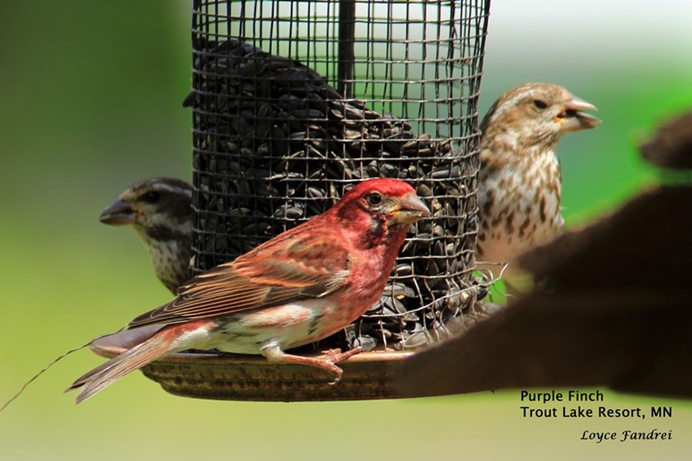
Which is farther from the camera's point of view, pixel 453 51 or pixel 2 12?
pixel 2 12

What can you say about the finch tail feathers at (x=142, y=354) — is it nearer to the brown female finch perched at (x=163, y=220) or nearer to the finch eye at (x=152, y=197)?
the brown female finch perched at (x=163, y=220)

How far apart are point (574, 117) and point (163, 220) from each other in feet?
8.01

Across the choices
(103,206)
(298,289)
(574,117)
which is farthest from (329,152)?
(103,206)

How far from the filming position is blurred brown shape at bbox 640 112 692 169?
1.50 m

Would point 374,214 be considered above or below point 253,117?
below

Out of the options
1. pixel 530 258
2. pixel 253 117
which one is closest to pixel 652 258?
pixel 530 258

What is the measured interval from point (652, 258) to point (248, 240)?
3986mm

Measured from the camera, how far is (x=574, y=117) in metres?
6.68

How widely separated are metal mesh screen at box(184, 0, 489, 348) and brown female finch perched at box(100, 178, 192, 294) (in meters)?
0.48

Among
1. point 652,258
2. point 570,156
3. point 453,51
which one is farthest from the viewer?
point 570,156

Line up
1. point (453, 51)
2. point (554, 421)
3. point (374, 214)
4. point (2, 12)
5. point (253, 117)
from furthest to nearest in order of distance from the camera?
point (2, 12) → point (554, 421) → point (453, 51) → point (253, 117) → point (374, 214)

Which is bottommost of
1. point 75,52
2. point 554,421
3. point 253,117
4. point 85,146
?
point 554,421

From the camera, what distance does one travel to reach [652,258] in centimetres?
156

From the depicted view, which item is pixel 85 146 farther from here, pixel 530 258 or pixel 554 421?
pixel 530 258
